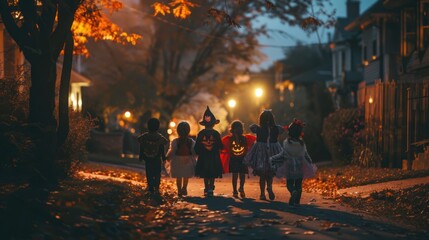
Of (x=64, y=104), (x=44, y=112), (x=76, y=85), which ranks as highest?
(x=76, y=85)

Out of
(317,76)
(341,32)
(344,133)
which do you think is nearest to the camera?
(344,133)

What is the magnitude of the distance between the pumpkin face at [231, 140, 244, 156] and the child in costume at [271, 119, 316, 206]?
1.49m

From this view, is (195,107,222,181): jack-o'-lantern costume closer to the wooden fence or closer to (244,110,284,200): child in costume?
(244,110,284,200): child in costume

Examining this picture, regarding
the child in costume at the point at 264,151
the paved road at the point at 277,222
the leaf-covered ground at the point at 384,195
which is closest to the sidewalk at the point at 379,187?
the leaf-covered ground at the point at 384,195

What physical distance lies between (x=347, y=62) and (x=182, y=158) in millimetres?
38608

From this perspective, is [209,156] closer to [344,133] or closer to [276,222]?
[276,222]

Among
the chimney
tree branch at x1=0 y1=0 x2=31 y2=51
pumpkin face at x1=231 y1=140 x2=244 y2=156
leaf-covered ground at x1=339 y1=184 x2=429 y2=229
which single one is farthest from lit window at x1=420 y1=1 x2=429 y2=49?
the chimney

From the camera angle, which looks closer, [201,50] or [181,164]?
[181,164]

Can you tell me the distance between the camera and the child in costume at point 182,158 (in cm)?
1519

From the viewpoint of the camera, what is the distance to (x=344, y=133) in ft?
81.5

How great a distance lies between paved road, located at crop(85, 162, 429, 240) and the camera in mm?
9773

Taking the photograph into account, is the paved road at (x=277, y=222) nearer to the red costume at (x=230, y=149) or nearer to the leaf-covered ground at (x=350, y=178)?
the red costume at (x=230, y=149)

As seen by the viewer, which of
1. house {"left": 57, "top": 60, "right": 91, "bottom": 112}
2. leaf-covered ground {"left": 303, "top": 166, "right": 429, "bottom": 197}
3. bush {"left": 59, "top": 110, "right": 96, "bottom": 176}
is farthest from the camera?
house {"left": 57, "top": 60, "right": 91, "bottom": 112}

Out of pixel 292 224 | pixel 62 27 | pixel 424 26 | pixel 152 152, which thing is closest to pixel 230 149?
pixel 152 152
